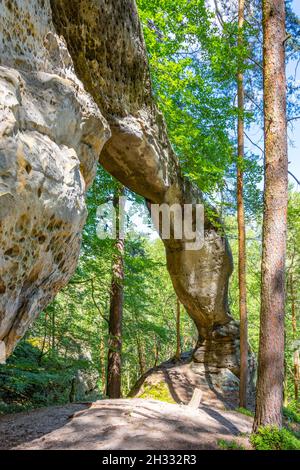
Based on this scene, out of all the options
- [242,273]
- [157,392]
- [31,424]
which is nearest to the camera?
[31,424]

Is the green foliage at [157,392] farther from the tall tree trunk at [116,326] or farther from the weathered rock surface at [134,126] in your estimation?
the weathered rock surface at [134,126]

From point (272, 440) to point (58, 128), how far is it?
533 centimetres

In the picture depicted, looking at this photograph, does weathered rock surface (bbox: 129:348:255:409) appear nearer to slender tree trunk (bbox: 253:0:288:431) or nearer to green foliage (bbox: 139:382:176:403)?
green foliage (bbox: 139:382:176:403)

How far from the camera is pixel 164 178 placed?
9336mm

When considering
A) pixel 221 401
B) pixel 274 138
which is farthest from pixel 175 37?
pixel 221 401

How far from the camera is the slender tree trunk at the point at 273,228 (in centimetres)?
518

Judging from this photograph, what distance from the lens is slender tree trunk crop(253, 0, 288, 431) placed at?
518 centimetres

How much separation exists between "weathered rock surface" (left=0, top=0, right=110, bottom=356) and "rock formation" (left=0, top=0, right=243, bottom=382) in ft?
0.05

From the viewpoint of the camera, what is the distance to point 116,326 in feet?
33.9

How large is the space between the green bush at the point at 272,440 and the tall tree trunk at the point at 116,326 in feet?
18.0

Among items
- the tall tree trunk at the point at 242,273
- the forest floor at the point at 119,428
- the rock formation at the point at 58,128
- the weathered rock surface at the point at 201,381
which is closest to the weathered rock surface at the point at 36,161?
the rock formation at the point at 58,128

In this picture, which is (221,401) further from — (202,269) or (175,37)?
(175,37)

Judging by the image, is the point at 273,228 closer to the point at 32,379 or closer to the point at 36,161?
the point at 36,161

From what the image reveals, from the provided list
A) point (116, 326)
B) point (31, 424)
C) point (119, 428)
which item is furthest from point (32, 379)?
point (119, 428)
